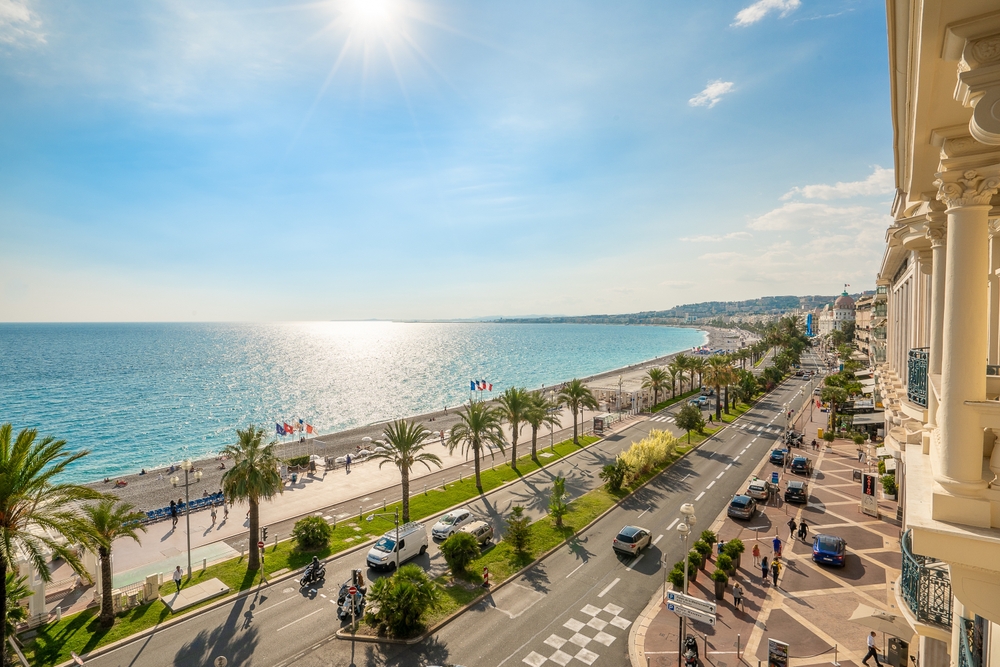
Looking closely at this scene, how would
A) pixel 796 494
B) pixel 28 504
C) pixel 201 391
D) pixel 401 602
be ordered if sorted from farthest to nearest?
pixel 201 391, pixel 796 494, pixel 401 602, pixel 28 504

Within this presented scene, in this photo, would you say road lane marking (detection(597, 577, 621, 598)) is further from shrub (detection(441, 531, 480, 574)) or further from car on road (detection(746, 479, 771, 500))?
car on road (detection(746, 479, 771, 500))

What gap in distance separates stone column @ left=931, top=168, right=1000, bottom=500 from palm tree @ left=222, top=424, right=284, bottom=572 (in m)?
25.2

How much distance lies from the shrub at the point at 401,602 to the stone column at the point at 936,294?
57.3 ft

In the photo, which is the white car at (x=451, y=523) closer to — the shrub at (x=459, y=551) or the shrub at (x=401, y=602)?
the shrub at (x=459, y=551)

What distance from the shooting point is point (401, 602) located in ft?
61.4

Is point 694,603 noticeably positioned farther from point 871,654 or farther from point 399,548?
point 399,548

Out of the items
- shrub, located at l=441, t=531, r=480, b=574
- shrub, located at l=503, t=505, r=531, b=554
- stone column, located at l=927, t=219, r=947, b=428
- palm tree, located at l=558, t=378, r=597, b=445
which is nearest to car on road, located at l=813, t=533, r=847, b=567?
shrub, located at l=503, t=505, r=531, b=554

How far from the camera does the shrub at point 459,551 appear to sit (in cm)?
2288

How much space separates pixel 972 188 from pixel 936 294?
3.22 m

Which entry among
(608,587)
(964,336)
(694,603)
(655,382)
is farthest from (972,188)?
(655,382)

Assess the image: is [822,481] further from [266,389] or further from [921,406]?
[266,389]

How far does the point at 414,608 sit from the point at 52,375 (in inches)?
5916

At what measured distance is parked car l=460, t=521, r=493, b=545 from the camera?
26031 millimetres

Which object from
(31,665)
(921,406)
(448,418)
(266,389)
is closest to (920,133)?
(921,406)
